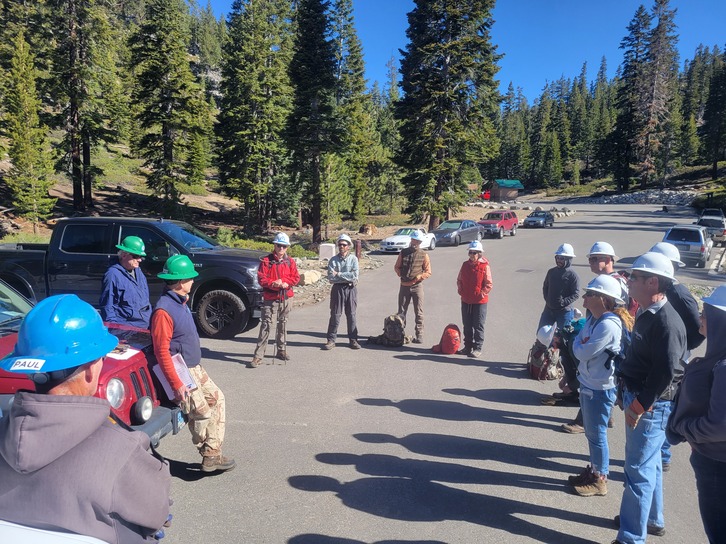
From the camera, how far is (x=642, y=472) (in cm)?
329

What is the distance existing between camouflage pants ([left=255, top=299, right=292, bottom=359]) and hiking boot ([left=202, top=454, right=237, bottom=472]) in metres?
3.07

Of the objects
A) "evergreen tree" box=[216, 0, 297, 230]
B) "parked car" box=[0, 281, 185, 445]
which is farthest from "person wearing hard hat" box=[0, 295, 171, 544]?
"evergreen tree" box=[216, 0, 297, 230]

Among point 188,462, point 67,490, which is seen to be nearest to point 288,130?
point 188,462

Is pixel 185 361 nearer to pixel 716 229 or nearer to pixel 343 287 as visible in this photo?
pixel 343 287

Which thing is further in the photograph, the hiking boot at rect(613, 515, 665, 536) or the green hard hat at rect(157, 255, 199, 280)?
the green hard hat at rect(157, 255, 199, 280)

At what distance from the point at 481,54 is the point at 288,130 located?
14.0 meters

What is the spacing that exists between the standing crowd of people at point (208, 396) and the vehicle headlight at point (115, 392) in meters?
0.35

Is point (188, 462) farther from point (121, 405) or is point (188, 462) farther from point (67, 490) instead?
point (67, 490)

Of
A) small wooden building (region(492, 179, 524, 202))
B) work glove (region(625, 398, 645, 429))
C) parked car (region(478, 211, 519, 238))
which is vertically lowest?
work glove (region(625, 398, 645, 429))

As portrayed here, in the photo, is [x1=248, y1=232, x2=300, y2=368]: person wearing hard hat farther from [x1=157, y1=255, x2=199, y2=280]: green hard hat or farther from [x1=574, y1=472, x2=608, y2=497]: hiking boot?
[x1=574, y1=472, x2=608, y2=497]: hiking boot

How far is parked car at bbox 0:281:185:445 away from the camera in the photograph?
355cm

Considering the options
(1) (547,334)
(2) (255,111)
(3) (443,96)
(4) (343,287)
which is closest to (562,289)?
(1) (547,334)

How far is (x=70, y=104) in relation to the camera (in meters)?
28.4

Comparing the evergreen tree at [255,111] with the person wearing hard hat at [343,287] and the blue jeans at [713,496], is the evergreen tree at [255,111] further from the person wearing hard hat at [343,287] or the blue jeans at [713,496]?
the blue jeans at [713,496]
